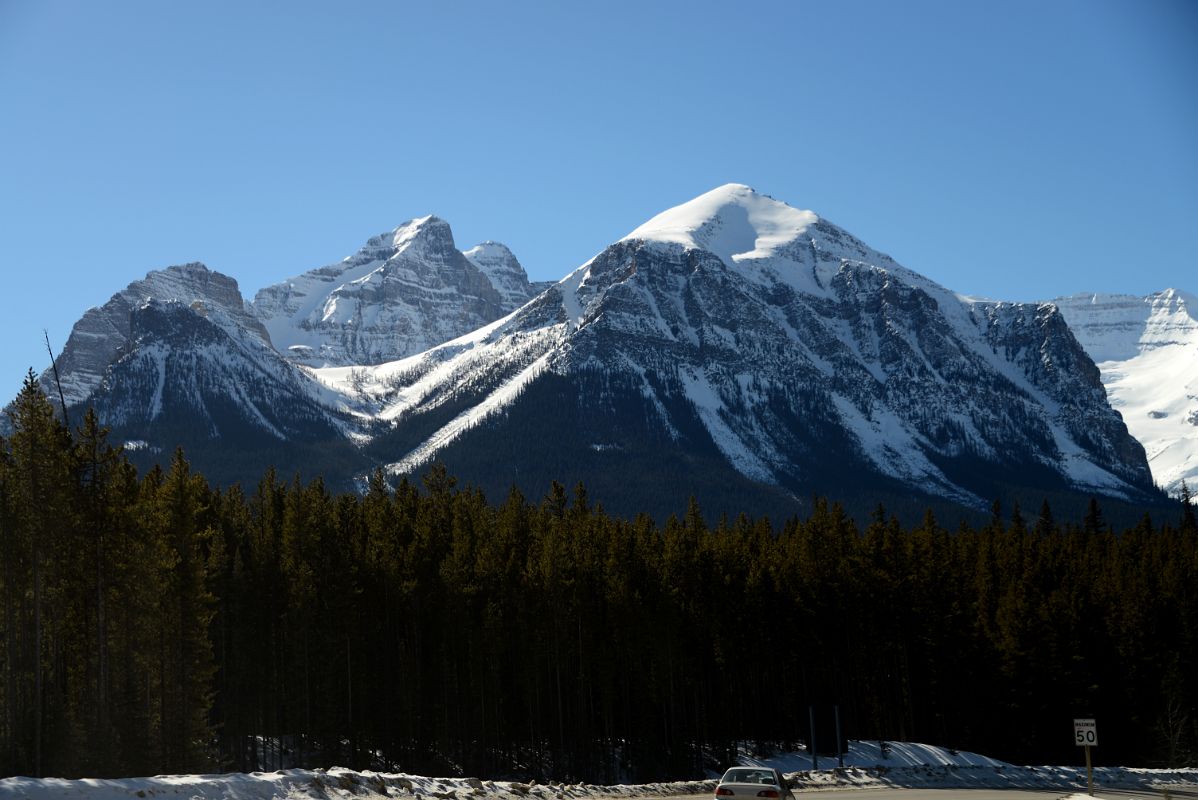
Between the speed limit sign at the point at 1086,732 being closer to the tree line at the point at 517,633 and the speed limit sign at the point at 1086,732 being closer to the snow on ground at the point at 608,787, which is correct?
the snow on ground at the point at 608,787

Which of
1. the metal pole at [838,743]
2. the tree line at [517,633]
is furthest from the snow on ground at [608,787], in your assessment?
the tree line at [517,633]

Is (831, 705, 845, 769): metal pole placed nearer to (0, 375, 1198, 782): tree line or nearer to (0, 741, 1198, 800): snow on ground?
(0, 741, 1198, 800): snow on ground

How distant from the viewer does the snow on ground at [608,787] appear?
4053cm

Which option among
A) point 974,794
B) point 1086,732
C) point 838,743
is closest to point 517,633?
point 838,743

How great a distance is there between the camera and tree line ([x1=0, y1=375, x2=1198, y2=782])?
213ft

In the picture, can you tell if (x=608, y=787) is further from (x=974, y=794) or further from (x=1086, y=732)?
(x=1086, y=732)

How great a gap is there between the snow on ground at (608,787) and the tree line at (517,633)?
33.7 ft

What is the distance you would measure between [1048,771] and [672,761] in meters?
21.7

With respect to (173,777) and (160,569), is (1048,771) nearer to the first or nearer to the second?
(160,569)

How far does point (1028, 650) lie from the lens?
111000 mm

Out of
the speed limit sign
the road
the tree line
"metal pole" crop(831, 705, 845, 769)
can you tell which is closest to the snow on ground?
"metal pole" crop(831, 705, 845, 769)

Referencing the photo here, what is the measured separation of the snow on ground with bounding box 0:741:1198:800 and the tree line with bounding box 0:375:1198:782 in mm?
10266

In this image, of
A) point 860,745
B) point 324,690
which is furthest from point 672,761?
point 324,690

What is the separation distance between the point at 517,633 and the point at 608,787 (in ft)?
101
